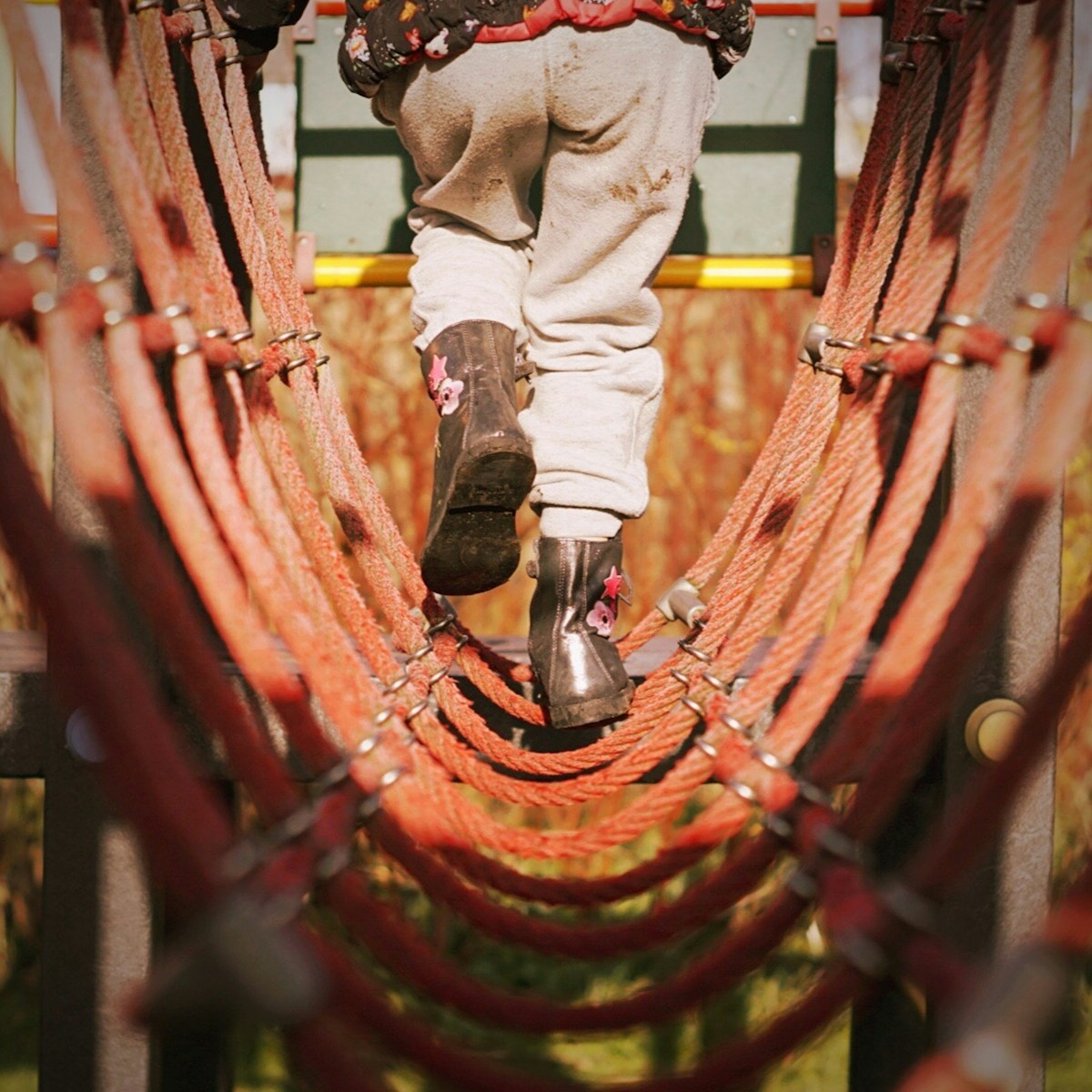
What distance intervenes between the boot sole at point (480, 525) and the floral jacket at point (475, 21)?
12.7 inches

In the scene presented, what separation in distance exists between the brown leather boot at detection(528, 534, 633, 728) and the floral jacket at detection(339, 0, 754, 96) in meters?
0.39

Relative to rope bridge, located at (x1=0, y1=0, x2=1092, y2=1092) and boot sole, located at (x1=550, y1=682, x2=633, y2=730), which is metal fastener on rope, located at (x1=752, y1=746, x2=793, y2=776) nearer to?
rope bridge, located at (x1=0, y1=0, x2=1092, y2=1092)

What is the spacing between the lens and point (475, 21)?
875mm

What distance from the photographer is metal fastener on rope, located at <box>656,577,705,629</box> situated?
1030 mm

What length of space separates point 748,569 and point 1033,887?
0.35 m

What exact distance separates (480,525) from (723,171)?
33.1 inches

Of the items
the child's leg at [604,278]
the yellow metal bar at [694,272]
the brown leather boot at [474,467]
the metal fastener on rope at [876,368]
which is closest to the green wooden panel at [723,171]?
the yellow metal bar at [694,272]

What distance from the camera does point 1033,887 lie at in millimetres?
950

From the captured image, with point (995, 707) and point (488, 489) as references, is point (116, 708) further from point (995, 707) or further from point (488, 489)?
point (995, 707)

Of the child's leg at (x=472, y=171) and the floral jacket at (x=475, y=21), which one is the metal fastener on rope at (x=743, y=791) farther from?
the floral jacket at (x=475, y=21)

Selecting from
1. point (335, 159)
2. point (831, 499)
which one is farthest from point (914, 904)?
point (335, 159)

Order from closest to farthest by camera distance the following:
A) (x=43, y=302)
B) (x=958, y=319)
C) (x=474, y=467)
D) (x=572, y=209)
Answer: (x=43, y=302) → (x=958, y=319) → (x=474, y=467) → (x=572, y=209)

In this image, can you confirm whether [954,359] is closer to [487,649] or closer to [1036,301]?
[1036,301]

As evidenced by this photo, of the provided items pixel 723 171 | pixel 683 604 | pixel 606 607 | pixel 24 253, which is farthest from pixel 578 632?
pixel 723 171
